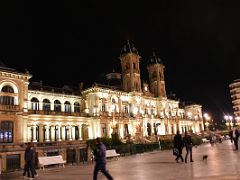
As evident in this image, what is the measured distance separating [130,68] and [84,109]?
1849 centimetres

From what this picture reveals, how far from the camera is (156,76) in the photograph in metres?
84.3

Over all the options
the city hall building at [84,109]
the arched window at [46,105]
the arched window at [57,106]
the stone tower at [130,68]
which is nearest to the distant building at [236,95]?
the city hall building at [84,109]

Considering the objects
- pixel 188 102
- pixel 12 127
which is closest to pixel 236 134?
pixel 12 127

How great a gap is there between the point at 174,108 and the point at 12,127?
58.1m

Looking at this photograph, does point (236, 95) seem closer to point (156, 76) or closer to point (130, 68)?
point (156, 76)

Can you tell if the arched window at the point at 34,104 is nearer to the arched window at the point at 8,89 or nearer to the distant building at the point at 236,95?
the arched window at the point at 8,89


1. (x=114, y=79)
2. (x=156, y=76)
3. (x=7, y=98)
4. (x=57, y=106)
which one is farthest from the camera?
(x=156, y=76)

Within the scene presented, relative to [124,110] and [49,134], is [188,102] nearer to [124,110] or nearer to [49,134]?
[124,110]

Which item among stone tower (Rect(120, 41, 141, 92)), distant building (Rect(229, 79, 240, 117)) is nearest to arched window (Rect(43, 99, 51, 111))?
stone tower (Rect(120, 41, 141, 92))

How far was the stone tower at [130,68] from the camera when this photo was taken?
232 feet

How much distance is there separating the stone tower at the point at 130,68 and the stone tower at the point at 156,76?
11261 millimetres

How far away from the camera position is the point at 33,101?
53.0 m

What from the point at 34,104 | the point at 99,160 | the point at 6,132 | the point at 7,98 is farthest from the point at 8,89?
the point at 99,160

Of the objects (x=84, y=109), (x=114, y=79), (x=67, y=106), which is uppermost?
(x=114, y=79)
